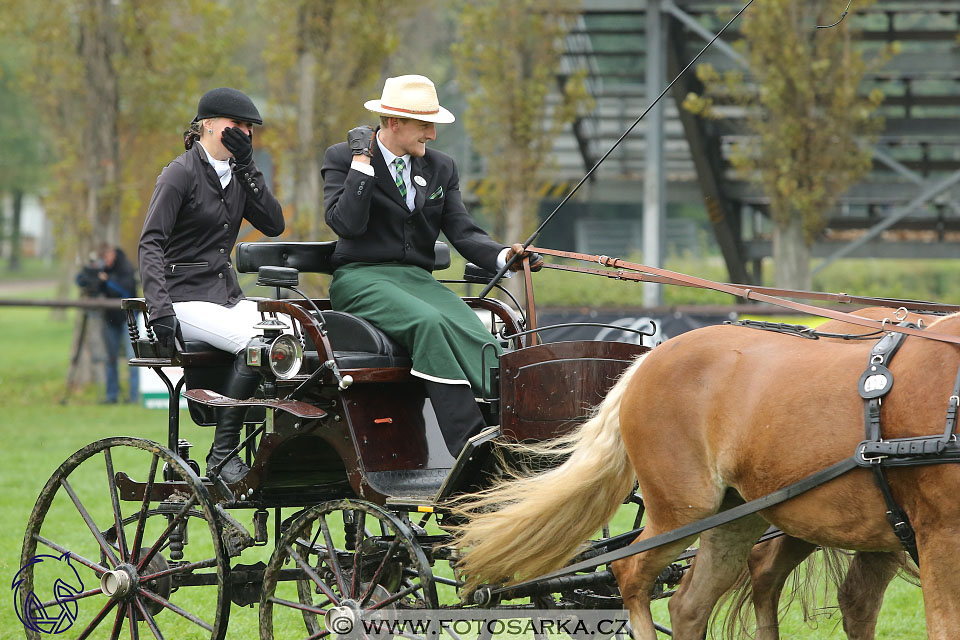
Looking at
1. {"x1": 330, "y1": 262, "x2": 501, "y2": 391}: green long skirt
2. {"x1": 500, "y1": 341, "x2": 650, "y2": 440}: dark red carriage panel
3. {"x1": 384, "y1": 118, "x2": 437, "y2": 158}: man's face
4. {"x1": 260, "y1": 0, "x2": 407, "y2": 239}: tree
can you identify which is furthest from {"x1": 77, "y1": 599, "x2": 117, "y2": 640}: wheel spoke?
{"x1": 260, "y1": 0, "x2": 407, "y2": 239}: tree

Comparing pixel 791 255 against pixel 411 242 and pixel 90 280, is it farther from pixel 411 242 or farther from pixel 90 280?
pixel 411 242

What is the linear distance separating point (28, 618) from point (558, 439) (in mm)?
2198

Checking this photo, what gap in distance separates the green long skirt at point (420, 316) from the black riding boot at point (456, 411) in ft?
0.11

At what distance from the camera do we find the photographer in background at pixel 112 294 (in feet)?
42.7

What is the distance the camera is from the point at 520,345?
4.65 meters

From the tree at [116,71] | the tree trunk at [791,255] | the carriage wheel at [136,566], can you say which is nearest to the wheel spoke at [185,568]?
the carriage wheel at [136,566]

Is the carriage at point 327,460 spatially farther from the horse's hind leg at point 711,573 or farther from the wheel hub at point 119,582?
the horse's hind leg at point 711,573

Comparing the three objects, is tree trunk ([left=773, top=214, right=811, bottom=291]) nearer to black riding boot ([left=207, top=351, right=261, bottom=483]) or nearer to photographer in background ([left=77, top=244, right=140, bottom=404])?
photographer in background ([left=77, top=244, right=140, bottom=404])

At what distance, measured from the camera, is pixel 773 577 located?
4074 mm

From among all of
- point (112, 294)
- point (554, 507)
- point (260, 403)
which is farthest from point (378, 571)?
point (112, 294)

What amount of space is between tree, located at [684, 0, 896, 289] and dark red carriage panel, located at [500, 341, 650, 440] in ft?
27.6

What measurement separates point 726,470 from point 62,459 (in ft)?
23.1

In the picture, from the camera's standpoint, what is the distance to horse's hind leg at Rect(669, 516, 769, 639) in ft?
12.3

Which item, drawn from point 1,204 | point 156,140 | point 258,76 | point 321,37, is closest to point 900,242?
point 321,37
